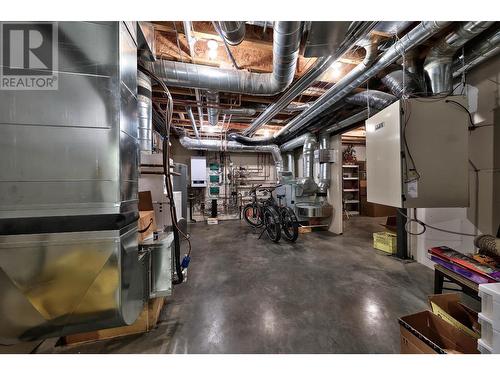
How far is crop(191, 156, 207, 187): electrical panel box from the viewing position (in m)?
6.20

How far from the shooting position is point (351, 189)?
7055mm

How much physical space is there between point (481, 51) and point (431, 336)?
2598 mm

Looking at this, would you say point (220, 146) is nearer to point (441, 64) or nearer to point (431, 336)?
point (441, 64)

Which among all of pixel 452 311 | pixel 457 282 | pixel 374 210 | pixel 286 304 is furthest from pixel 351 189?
pixel 286 304

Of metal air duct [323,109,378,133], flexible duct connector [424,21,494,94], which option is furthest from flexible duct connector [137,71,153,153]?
metal air duct [323,109,378,133]

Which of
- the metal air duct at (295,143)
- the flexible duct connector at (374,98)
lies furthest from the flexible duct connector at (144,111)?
the metal air duct at (295,143)

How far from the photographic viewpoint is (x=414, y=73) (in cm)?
218

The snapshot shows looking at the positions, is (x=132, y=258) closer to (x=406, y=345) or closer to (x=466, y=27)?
(x=406, y=345)

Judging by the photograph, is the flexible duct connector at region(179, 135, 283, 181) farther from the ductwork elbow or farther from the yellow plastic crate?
the yellow plastic crate

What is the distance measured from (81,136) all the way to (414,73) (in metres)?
3.28

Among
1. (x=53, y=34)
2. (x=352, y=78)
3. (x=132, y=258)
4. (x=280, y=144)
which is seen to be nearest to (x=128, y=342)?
(x=132, y=258)

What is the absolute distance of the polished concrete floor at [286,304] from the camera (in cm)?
143

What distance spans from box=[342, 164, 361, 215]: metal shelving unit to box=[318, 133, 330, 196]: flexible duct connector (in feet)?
9.34

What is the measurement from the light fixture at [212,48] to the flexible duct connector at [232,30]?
1.95 ft
